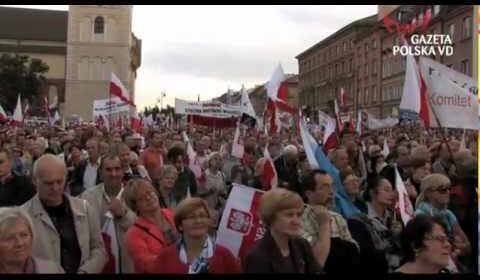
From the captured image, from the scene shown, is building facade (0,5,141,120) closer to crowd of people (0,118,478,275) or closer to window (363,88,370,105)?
window (363,88,370,105)

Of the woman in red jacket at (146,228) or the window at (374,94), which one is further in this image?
the window at (374,94)

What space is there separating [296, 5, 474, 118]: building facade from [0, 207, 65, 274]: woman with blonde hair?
43.3 metres

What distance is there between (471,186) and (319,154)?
1633mm

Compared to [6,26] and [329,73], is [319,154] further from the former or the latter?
[6,26]

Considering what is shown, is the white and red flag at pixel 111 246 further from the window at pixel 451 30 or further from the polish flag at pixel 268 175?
the window at pixel 451 30

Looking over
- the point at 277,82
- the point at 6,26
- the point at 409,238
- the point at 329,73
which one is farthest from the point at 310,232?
the point at 6,26

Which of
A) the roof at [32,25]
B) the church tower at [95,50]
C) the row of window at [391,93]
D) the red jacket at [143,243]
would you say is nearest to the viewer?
the red jacket at [143,243]

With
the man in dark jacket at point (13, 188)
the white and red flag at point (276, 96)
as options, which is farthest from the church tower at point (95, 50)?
the man in dark jacket at point (13, 188)

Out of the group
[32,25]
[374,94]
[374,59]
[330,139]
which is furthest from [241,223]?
[32,25]

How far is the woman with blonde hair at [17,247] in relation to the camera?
4086mm

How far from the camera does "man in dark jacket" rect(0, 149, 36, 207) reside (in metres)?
6.66

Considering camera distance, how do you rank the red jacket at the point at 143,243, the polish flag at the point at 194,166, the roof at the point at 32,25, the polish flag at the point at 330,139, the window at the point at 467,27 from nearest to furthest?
the red jacket at the point at 143,243 < the polish flag at the point at 194,166 < the polish flag at the point at 330,139 < the window at the point at 467,27 < the roof at the point at 32,25

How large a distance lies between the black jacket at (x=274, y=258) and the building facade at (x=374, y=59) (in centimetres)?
4271

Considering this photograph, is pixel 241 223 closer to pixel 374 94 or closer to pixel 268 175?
pixel 268 175
